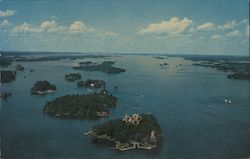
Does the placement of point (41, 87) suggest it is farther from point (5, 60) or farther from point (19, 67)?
point (5, 60)

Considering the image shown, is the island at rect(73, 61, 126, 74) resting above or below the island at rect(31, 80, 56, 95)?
above

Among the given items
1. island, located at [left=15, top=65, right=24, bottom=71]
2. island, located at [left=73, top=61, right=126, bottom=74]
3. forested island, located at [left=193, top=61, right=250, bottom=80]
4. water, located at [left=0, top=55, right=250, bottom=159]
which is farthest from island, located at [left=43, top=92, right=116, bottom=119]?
forested island, located at [left=193, top=61, right=250, bottom=80]

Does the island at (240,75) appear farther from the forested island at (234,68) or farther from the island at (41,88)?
the island at (41,88)

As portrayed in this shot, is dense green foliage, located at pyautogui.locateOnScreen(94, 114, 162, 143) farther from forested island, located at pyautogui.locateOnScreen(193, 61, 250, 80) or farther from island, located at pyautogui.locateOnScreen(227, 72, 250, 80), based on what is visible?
island, located at pyautogui.locateOnScreen(227, 72, 250, 80)

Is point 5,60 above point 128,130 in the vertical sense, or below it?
above

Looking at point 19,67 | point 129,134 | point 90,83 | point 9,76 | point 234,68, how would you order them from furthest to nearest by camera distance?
point 234,68, point 90,83, point 19,67, point 9,76, point 129,134

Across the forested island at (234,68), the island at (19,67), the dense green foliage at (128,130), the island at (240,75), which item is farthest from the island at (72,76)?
the island at (240,75)

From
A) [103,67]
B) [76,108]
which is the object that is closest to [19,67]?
[76,108]
